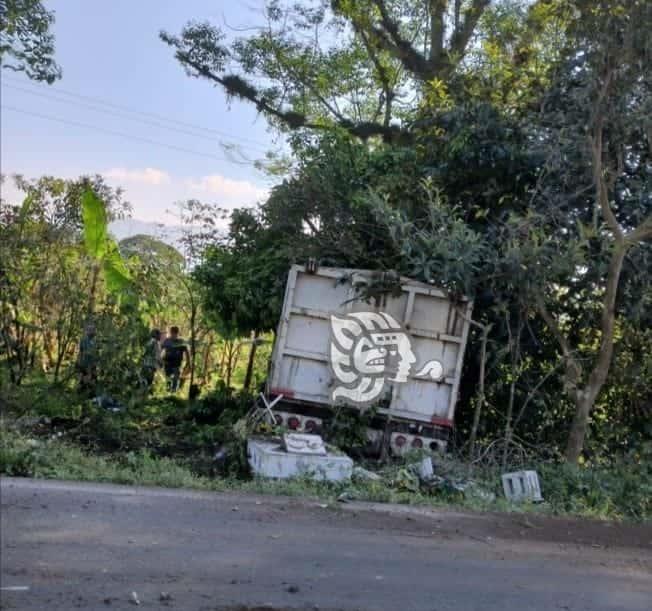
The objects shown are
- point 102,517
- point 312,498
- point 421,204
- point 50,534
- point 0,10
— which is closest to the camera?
point 50,534

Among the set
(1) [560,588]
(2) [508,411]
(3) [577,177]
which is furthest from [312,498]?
(3) [577,177]

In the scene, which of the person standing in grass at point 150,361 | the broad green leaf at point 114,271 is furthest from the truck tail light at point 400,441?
the broad green leaf at point 114,271

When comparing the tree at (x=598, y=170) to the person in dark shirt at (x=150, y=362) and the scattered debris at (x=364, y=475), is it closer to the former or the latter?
the scattered debris at (x=364, y=475)

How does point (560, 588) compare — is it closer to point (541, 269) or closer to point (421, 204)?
point (541, 269)

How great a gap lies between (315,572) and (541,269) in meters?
4.55

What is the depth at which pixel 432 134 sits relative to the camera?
10461mm

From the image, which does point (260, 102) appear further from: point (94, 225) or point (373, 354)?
point (373, 354)

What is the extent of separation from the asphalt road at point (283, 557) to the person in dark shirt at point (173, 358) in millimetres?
6360

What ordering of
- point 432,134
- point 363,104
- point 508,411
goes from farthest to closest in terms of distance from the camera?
point 363,104 < point 432,134 < point 508,411

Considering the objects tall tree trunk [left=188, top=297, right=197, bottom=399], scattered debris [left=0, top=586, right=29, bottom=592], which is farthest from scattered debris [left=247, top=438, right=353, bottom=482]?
tall tree trunk [left=188, top=297, right=197, bottom=399]

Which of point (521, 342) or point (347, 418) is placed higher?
point (521, 342)

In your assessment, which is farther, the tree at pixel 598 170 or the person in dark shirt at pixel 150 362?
the person in dark shirt at pixel 150 362

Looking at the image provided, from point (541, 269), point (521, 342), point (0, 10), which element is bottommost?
point (521, 342)

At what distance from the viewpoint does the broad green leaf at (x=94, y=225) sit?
1038 centimetres
